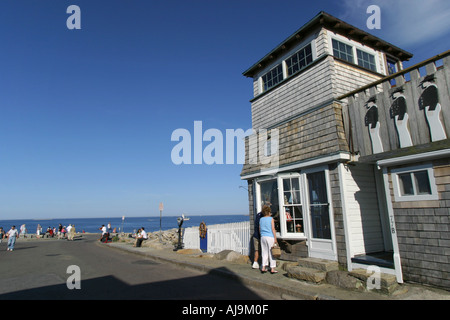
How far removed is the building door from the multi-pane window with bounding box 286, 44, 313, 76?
12.9 ft

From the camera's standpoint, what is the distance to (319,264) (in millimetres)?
6863

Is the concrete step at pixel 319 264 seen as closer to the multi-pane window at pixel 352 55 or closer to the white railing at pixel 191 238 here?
the multi-pane window at pixel 352 55

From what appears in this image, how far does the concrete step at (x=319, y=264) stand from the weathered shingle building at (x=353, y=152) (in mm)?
200

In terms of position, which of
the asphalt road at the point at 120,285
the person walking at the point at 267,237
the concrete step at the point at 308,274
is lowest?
the asphalt road at the point at 120,285

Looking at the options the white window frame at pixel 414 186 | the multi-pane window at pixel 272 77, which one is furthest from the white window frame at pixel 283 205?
the multi-pane window at pixel 272 77

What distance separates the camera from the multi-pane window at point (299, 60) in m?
9.30

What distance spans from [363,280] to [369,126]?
373cm

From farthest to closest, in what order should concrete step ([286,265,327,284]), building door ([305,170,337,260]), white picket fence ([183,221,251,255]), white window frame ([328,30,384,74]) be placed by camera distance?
white picket fence ([183,221,251,255]) → white window frame ([328,30,384,74]) → building door ([305,170,337,260]) → concrete step ([286,265,327,284])

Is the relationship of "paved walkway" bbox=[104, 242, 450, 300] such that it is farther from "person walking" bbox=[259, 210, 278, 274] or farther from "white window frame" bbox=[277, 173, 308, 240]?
"white window frame" bbox=[277, 173, 308, 240]

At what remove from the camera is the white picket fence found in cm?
1227

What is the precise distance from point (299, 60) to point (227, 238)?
8.54 meters

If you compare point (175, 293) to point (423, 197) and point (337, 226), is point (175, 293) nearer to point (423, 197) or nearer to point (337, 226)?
point (337, 226)

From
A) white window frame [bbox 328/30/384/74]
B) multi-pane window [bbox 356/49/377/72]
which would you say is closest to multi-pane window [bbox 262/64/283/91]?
white window frame [bbox 328/30/384/74]

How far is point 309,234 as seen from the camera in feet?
26.1
